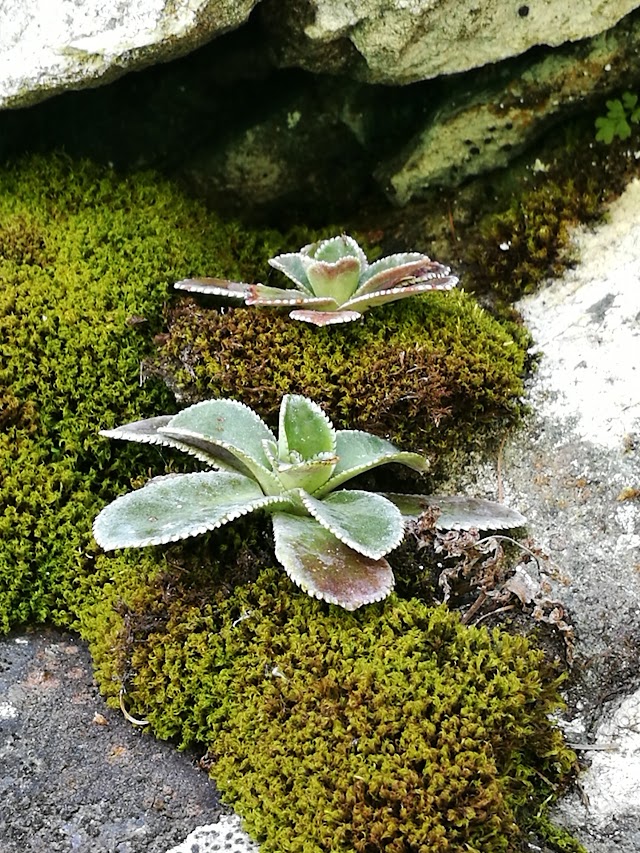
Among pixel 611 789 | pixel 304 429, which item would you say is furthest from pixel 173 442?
pixel 611 789

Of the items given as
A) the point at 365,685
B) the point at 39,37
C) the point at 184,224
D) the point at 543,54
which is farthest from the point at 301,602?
the point at 543,54

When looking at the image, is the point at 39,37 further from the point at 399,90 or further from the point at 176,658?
the point at 176,658

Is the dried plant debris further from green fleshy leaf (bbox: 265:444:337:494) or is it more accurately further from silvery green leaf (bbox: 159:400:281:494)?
silvery green leaf (bbox: 159:400:281:494)

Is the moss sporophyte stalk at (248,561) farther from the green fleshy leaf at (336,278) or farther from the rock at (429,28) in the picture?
the rock at (429,28)

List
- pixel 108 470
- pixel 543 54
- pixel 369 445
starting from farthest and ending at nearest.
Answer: pixel 543 54
pixel 108 470
pixel 369 445

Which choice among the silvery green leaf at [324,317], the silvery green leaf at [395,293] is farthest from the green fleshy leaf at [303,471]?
the silvery green leaf at [395,293]

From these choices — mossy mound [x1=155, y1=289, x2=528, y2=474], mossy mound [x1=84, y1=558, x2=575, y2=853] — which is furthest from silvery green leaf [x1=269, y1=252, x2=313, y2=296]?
mossy mound [x1=84, y1=558, x2=575, y2=853]
